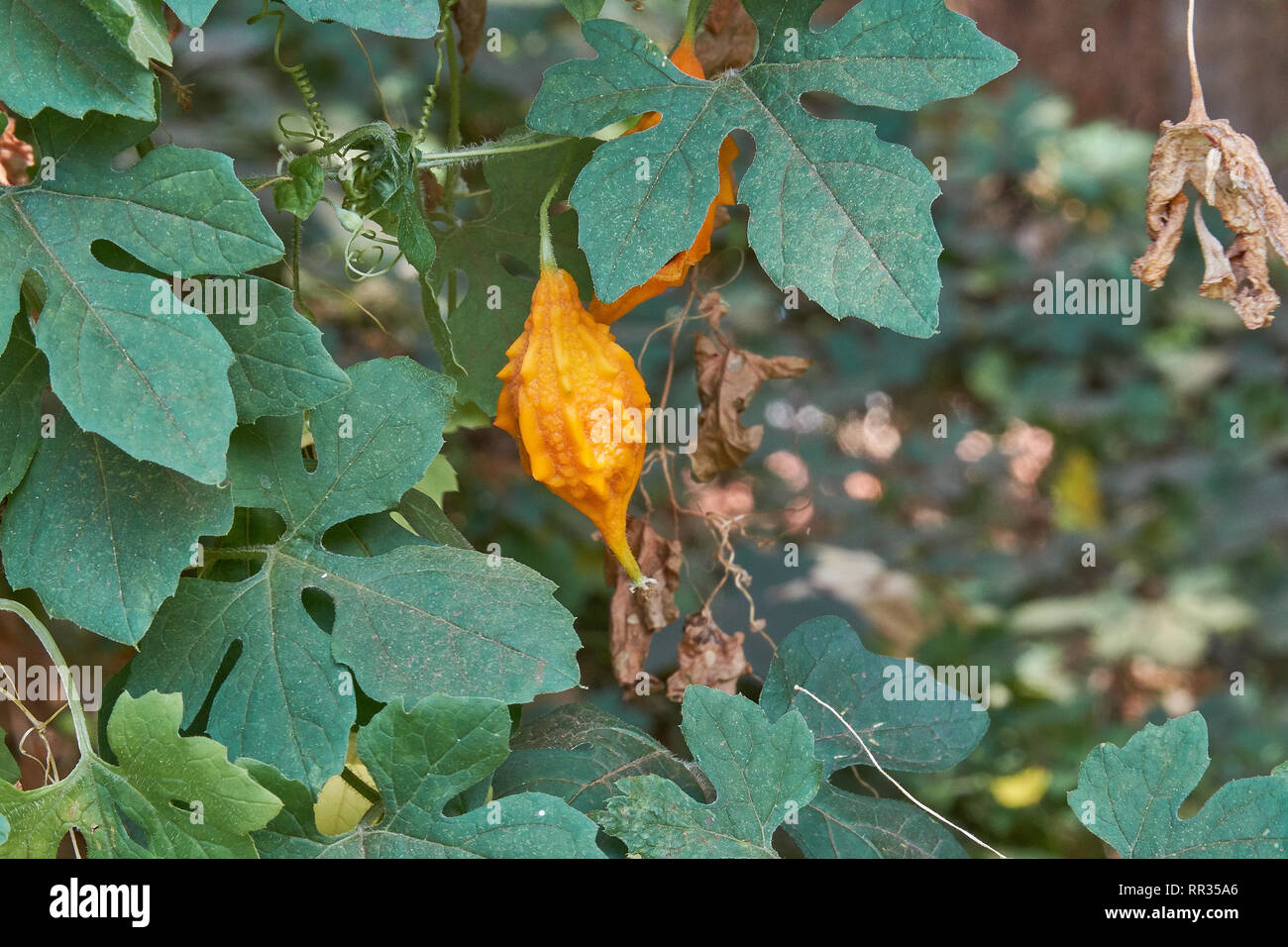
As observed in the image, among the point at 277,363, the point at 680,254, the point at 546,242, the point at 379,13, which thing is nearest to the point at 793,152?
the point at 680,254

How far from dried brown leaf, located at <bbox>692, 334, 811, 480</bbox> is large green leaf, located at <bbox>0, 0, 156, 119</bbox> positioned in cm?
64

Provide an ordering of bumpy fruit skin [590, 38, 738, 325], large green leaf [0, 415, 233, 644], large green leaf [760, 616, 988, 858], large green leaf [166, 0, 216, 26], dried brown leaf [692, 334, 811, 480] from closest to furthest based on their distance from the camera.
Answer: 1. large green leaf [166, 0, 216, 26]
2. large green leaf [0, 415, 233, 644]
3. bumpy fruit skin [590, 38, 738, 325]
4. large green leaf [760, 616, 988, 858]
5. dried brown leaf [692, 334, 811, 480]

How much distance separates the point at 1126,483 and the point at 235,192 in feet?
9.22

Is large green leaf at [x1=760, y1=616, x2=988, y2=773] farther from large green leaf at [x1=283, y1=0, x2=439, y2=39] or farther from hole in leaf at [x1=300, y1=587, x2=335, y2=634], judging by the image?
large green leaf at [x1=283, y1=0, x2=439, y2=39]

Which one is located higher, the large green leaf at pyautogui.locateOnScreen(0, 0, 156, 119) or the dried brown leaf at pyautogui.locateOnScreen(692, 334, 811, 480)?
the large green leaf at pyautogui.locateOnScreen(0, 0, 156, 119)

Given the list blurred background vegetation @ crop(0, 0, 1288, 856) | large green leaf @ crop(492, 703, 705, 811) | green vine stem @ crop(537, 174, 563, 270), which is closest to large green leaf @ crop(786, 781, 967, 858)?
large green leaf @ crop(492, 703, 705, 811)

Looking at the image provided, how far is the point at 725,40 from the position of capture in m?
1.21

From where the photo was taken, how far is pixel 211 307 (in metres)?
0.99

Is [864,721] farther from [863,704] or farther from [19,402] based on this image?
[19,402]

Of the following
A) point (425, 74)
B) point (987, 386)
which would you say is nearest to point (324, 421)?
point (425, 74)

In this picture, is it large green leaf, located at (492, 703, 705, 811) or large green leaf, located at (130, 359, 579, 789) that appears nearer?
large green leaf, located at (130, 359, 579, 789)

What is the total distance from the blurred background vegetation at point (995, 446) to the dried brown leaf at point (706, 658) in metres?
1.19

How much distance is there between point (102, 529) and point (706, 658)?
63cm

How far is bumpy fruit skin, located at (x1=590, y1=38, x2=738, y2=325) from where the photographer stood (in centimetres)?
108
